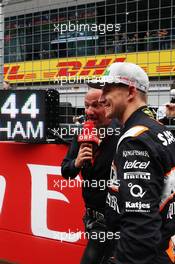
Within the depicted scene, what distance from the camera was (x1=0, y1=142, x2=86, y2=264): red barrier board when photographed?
4.41 meters

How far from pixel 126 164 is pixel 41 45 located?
12.2ft

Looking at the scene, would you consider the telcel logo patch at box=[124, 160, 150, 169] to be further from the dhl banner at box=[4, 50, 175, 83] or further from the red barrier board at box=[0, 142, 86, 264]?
the dhl banner at box=[4, 50, 175, 83]

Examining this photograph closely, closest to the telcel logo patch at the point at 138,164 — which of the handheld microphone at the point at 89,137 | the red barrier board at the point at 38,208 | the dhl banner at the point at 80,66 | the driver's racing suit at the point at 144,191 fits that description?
the driver's racing suit at the point at 144,191

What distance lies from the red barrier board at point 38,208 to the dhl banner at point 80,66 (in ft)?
3.31

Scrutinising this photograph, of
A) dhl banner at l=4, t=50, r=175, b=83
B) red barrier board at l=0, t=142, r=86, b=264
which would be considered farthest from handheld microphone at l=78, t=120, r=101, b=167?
dhl banner at l=4, t=50, r=175, b=83

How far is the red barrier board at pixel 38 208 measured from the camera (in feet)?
14.5

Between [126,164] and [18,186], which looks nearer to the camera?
[126,164]

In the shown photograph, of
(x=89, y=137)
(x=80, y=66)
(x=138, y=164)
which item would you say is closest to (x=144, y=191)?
(x=138, y=164)

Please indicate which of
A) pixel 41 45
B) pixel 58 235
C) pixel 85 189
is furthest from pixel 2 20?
pixel 85 189

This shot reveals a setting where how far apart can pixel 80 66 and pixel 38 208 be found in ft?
6.90

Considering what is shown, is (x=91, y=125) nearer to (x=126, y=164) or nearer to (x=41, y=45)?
(x=126, y=164)

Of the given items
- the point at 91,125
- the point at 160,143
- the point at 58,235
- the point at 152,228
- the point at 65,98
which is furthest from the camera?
the point at 65,98

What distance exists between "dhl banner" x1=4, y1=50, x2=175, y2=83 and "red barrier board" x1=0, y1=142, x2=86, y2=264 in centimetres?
101

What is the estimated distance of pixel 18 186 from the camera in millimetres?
4816
